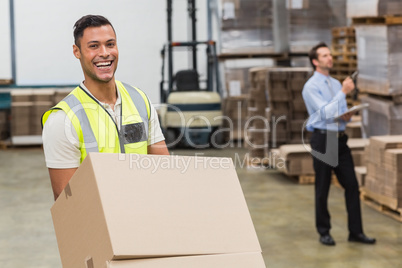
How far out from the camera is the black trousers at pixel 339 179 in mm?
5844

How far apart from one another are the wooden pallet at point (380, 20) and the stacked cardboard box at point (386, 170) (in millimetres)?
1188

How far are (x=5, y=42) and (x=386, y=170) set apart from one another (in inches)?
382

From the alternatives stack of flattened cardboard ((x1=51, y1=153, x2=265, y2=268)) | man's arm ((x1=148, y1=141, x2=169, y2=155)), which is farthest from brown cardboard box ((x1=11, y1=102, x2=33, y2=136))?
stack of flattened cardboard ((x1=51, y1=153, x2=265, y2=268))

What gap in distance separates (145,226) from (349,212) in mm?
4358

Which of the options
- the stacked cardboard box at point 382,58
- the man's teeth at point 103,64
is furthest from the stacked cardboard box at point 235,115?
the man's teeth at point 103,64

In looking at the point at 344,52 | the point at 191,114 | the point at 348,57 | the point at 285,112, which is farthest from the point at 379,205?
the point at 191,114

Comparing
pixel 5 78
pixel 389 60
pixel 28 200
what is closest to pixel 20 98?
pixel 5 78

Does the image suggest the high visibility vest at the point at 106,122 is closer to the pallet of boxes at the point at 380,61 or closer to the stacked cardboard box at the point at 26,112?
the pallet of boxes at the point at 380,61

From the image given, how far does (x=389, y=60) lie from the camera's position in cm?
695

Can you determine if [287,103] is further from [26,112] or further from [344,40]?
[26,112]

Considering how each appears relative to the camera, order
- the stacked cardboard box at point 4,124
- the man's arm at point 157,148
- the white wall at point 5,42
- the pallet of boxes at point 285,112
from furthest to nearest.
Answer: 1. the white wall at point 5,42
2. the stacked cardboard box at point 4,124
3. the pallet of boxes at point 285,112
4. the man's arm at point 157,148

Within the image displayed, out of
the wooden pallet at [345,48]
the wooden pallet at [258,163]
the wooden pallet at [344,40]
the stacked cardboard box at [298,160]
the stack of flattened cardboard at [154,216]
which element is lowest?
the wooden pallet at [258,163]

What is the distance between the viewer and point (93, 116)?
2482 mm

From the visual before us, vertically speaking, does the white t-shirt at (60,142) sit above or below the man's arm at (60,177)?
above
